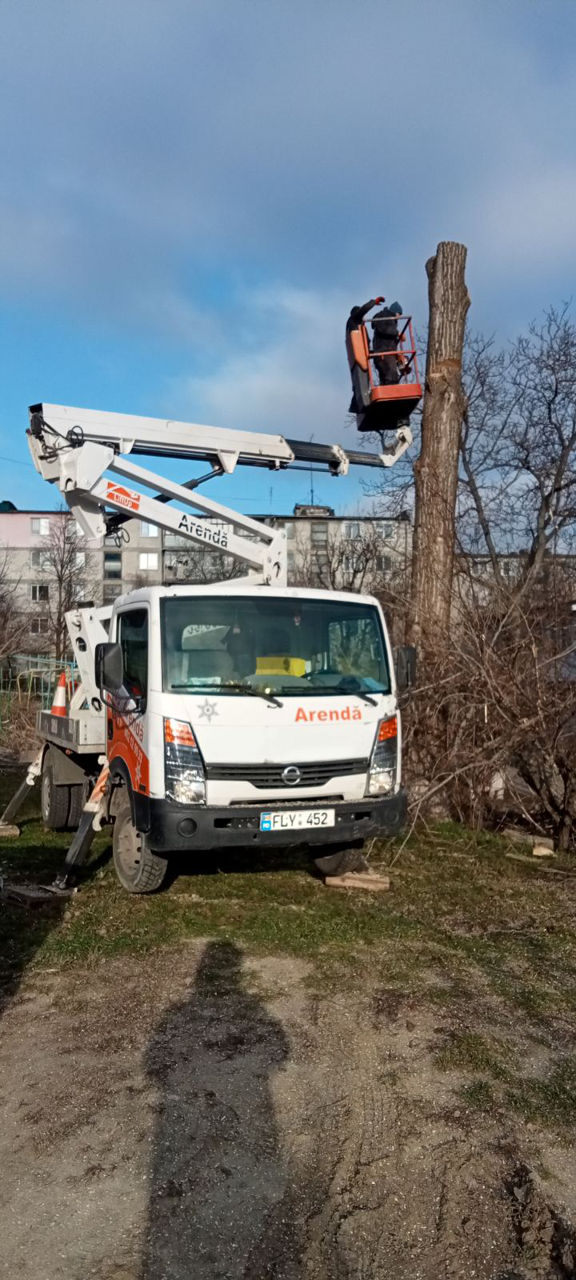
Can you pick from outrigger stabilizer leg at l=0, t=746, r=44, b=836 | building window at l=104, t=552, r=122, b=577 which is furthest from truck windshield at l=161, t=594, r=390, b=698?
building window at l=104, t=552, r=122, b=577

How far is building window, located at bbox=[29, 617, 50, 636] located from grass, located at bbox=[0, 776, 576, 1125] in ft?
118

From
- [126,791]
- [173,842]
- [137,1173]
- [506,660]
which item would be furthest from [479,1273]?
[506,660]

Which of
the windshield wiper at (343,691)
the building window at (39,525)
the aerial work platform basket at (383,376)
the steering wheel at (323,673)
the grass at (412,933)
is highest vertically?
the building window at (39,525)

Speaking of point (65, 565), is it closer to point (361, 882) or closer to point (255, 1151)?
point (361, 882)

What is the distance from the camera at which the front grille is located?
6.14m

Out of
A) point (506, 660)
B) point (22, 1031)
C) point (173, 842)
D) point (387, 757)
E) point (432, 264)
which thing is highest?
point (432, 264)

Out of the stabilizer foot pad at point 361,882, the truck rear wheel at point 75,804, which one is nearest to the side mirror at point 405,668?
the stabilizer foot pad at point 361,882

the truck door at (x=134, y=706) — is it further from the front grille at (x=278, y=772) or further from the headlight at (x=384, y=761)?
the headlight at (x=384, y=761)

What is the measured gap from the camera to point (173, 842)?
6051 mm

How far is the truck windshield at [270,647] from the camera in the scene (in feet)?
20.9

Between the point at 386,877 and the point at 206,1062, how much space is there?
11.3 ft

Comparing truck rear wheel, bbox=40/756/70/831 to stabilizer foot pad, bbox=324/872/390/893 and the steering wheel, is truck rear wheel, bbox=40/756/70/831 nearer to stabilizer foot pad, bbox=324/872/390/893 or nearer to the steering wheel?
stabilizer foot pad, bbox=324/872/390/893

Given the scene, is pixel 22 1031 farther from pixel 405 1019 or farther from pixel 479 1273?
pixel 479 1273

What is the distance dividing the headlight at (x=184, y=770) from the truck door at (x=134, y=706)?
0.63 ft
